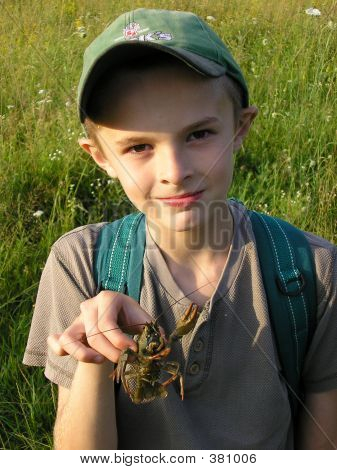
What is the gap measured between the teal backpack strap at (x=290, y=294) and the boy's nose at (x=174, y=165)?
0.32m

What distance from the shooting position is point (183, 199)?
5.37ft

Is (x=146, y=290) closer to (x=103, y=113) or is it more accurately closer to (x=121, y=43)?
(x=103, y=113)

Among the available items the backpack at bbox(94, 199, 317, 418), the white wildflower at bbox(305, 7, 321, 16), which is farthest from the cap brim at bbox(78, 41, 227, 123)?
the white wildflower at bbox(305, 7, 321, 16)

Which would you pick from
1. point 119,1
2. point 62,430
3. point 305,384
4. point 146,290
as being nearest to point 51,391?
point 62,430

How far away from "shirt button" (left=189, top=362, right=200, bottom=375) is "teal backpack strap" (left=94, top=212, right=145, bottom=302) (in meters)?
0.22

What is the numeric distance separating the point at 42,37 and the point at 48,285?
8.62ft

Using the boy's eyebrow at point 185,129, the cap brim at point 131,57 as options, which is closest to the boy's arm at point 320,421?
the boy's eyebrow at point 185,129

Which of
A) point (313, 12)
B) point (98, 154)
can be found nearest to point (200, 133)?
point (98, 154)

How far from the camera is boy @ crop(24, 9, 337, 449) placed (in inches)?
61.4

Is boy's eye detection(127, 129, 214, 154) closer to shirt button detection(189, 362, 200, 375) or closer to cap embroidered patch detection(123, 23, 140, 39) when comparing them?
cap embroidered patch detection(123, 23, 140, 39)

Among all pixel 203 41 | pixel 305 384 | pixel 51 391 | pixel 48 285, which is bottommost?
pixel 51 391

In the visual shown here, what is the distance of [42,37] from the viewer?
4.03 meters

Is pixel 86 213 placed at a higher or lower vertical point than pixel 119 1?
lower

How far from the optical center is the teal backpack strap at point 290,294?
1665mm
